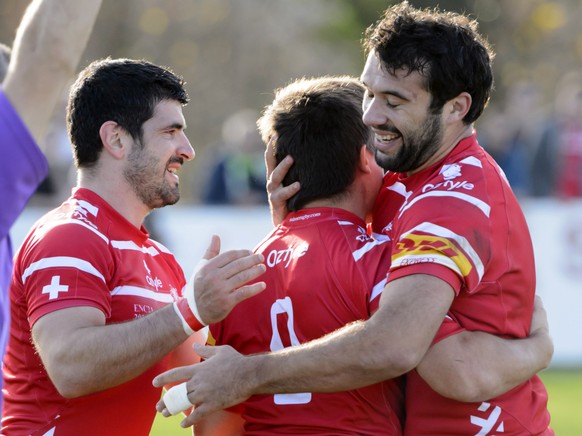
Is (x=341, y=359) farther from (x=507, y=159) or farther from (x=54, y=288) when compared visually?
(x=507, y=159)

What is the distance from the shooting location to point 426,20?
4.00 meters

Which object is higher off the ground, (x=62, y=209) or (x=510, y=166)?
(x=510, y=166)

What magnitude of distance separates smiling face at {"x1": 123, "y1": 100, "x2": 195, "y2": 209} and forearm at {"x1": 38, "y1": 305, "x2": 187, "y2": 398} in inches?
25.6

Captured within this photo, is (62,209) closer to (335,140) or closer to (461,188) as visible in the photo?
(335,140)

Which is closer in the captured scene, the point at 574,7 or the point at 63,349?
the point at 63,349

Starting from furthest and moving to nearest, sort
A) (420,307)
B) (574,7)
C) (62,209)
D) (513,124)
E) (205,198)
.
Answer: (574,7) < (513,124) < (205,198) < (62,209) < (420,307)

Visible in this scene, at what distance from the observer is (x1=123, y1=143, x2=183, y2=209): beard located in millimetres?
4375

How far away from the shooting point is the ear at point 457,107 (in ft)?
13.1

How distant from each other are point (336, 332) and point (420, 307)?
315 mm

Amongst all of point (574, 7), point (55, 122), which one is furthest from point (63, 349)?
point (574, 7)

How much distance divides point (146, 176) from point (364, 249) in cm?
98

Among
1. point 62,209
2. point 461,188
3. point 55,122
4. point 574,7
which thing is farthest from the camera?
point 574,7

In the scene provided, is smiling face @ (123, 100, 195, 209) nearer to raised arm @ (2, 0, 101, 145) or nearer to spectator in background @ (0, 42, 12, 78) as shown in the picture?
spectator in background @ (0, 42, 12, 78)

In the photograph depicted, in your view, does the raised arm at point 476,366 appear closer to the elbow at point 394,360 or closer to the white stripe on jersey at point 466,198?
the elbow at point 394,360
